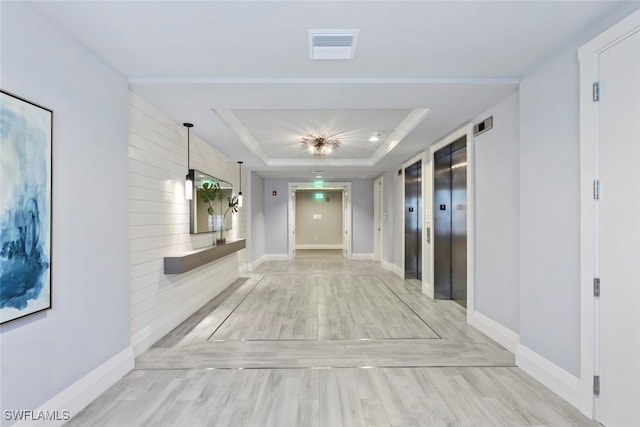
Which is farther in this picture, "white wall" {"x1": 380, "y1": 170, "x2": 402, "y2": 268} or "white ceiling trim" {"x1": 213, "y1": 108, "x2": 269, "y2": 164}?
"white wall" {"x1": 380, "y1": 170, "x2": 402, "y2": 268}

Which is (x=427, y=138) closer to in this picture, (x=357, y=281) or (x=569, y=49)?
A: (x=569, y=49)

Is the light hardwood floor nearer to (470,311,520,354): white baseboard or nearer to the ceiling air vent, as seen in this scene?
(470,311,520,354): white baseboard

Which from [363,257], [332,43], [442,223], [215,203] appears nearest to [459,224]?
[442,223]

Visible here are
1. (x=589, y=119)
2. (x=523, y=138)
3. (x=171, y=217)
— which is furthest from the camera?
(x=171, y=217)

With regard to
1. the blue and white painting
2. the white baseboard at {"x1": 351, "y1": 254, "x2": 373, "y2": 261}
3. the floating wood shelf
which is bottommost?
the white baseboard at {"x1": 351, "y1": 254, "x2": 373, "y2": 261}

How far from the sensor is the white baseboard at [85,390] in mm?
1948

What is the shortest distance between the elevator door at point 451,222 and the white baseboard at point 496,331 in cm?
71

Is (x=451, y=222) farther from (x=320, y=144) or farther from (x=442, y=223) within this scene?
(x=320, y=144)

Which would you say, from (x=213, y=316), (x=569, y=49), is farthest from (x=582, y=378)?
(x=213, y=316)

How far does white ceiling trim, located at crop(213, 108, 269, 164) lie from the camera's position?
3.86 metres

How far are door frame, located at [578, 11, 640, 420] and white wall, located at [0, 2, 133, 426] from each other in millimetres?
3521

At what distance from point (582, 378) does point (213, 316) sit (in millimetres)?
3887

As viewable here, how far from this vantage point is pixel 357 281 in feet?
21.5

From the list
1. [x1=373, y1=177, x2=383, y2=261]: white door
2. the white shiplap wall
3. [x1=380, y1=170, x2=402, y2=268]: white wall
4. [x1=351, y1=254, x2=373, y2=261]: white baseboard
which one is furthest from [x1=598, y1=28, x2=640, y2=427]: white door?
[x1=351, y1=254, x2=373, y2=261]: white baseboard
